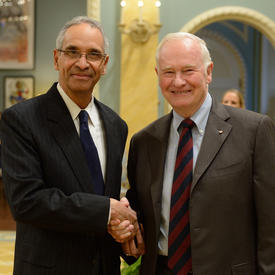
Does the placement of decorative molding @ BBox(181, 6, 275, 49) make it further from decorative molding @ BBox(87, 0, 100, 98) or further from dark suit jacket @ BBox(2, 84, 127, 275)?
dark suit jacket @ BBox(2, 84, 127, 275)

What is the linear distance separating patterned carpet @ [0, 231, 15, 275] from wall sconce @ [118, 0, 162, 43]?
337 centimetres

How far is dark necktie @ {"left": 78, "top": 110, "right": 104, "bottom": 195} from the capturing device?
6.95 ft

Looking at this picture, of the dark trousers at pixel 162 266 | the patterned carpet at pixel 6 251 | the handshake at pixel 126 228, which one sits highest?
the handshake at pixel 126 228

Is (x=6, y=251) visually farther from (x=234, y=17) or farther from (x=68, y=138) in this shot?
(x=234, y=17)

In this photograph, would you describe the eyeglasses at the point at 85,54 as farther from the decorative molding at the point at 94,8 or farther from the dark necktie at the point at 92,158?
the decorative molding at the point at 94,8

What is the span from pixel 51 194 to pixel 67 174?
13 centimetres

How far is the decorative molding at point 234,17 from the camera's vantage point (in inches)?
245

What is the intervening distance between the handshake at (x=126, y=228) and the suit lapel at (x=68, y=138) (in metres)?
Result: 0.16

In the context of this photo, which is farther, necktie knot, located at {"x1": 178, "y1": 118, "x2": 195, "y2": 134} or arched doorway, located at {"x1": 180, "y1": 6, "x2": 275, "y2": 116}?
arched doorway, located at {"x1": 180, "y1": 6, "x2": 275, "y2": 116}

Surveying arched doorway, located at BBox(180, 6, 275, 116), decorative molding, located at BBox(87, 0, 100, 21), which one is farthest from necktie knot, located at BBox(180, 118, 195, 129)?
arched doorway, located at BBox(180, 6, 275, 116)

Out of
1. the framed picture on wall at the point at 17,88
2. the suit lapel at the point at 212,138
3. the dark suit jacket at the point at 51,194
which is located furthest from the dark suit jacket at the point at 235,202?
the framed picture on wall at the point at 17,88

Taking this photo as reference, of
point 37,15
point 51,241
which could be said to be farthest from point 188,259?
point 37,15

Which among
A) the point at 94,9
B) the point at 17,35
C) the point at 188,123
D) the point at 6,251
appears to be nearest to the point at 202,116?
the point at 188,123

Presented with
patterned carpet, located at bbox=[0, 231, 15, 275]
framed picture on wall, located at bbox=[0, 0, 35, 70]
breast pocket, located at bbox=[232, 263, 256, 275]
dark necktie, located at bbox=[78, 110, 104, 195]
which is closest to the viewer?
Answer: breast pocket, located at bbox=[232, 263, 256, 275]
